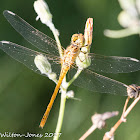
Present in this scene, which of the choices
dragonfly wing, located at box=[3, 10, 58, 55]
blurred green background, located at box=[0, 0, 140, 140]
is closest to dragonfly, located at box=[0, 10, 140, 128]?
dragonfly wing, located at box=[3, 10, 58, 55]

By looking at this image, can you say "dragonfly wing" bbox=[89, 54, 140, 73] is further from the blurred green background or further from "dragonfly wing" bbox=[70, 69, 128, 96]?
the blurred green background

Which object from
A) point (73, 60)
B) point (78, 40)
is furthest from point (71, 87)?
point (78, 40)

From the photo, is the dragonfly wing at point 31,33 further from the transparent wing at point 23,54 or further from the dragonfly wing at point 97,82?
the dragonfly wing at point 97,82

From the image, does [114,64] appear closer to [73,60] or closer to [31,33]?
[73,60]

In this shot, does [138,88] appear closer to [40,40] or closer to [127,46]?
[40,40]

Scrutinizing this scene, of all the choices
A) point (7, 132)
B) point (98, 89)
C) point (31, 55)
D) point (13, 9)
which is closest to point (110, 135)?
point (98, 89)
